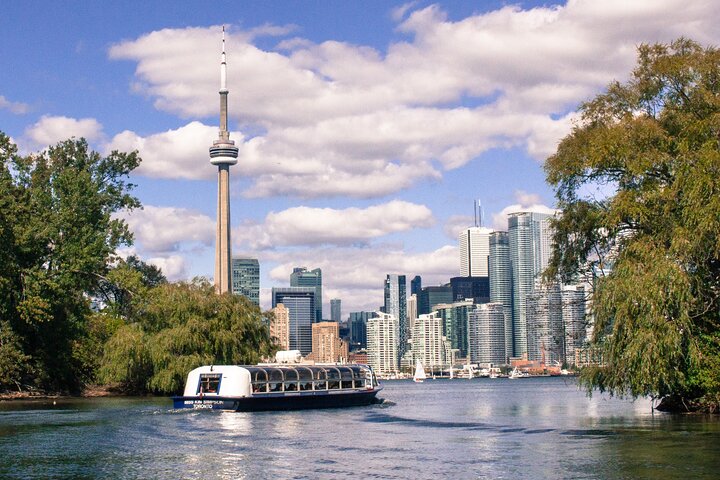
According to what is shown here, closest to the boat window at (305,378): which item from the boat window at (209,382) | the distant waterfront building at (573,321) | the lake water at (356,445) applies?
the boat window at (209,382)

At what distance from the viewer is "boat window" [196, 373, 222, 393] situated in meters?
64.0

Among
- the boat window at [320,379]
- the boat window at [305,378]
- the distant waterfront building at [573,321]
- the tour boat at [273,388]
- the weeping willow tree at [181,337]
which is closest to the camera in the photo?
the distant waterfront building at [573,321]

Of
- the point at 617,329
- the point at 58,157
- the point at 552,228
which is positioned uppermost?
the point at 58,157

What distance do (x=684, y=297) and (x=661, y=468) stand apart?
13.3m

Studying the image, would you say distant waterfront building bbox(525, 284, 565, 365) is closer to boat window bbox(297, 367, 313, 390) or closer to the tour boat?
the tour boat

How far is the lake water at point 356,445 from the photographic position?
32219mm

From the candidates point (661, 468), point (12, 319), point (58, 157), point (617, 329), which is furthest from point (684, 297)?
point (58, 157)

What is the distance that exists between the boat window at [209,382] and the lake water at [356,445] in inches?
115

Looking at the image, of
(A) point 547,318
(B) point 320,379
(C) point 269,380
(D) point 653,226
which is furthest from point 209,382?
(D) point 653,226

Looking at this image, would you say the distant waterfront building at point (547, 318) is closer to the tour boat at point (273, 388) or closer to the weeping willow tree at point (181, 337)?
the tour boat at point (273, 388)

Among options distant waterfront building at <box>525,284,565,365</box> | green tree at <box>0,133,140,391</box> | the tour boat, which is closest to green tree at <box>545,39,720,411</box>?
distant waterfront building at <box>525,284,565,365</box>

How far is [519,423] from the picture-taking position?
53.7m

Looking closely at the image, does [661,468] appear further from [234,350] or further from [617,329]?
[234,350]

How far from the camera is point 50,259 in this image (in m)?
85.4
